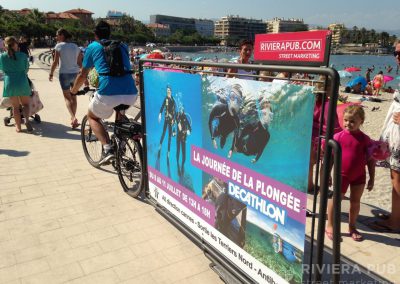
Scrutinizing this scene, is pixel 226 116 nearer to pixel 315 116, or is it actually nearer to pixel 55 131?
pixel 315 116

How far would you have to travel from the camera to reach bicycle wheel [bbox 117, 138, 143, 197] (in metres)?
4.19

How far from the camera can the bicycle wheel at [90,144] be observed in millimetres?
5707

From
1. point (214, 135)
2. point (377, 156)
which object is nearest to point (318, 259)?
point (214, 135)

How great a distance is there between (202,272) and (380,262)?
5.21 feet

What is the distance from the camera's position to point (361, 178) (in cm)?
→ 341

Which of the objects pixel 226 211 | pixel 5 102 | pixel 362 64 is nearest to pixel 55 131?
pixel 5 102

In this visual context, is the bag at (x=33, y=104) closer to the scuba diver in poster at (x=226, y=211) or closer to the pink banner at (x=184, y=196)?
the pink banner at (x=184, y=196)

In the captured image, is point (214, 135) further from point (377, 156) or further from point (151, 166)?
point (377, 156)

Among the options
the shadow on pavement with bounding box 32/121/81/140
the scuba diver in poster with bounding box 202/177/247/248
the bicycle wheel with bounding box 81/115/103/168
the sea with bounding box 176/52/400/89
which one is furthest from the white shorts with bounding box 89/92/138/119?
the sea with bounding box 176/52/400/89

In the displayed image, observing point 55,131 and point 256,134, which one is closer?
point 256,134

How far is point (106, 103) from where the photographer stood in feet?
14.3

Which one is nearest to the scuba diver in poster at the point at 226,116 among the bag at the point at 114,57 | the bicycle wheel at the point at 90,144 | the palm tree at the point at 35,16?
the bag at the point at 114,57

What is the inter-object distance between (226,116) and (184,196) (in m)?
1.09

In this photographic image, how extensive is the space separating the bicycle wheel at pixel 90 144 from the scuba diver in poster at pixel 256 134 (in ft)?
12.5
